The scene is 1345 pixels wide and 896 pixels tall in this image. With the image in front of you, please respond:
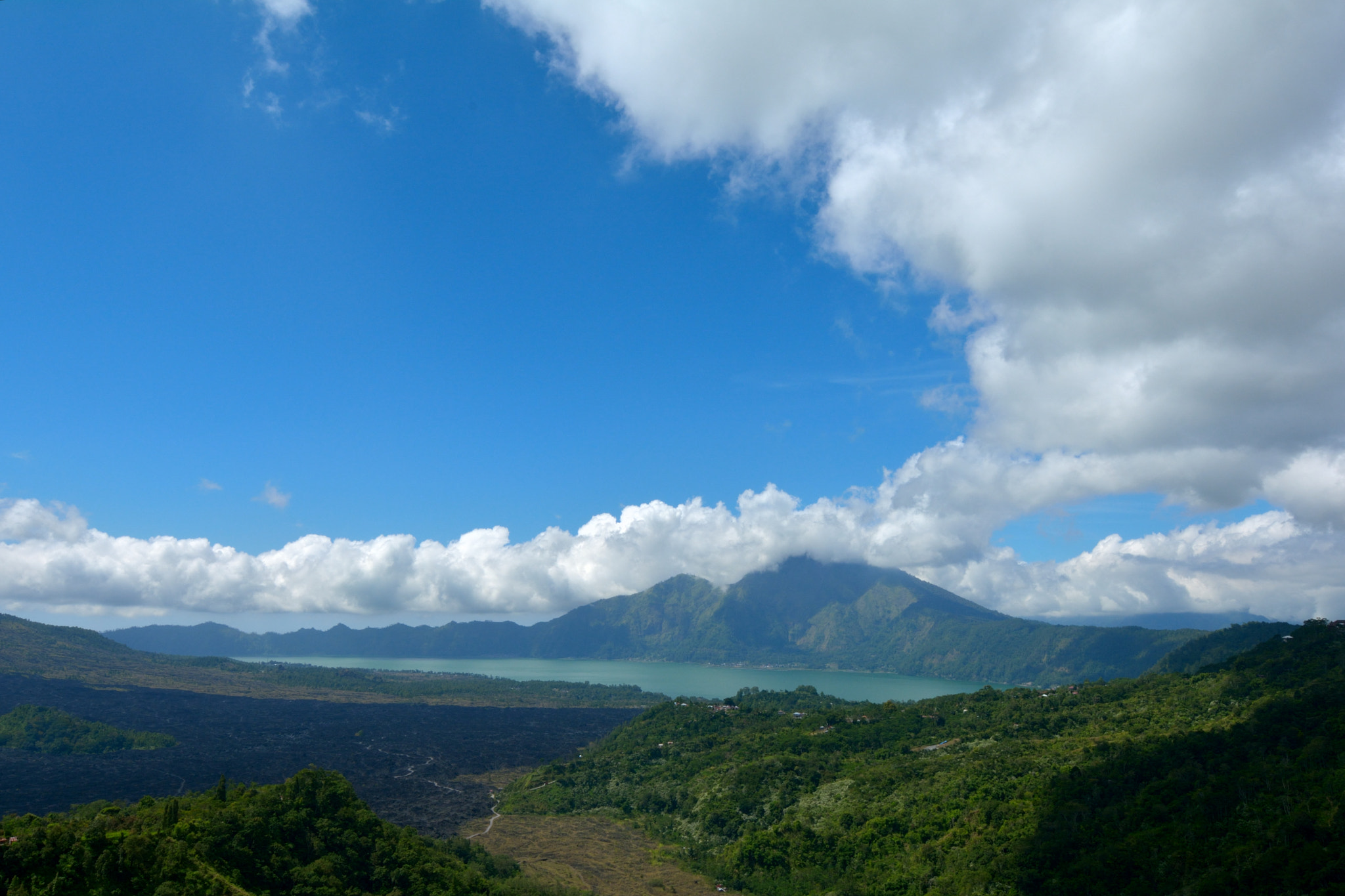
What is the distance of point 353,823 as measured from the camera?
1612 inches

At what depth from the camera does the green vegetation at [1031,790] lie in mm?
35875

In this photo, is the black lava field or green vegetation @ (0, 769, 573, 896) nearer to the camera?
green vegetation @ (0, 769, 573, 896)

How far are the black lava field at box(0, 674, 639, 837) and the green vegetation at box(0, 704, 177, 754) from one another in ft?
9.83

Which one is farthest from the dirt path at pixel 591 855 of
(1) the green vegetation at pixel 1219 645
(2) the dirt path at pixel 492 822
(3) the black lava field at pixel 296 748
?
(1) the green vegetation at pixel 1219 645

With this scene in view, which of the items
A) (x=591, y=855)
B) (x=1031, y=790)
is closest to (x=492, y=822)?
(x=591, y=855)

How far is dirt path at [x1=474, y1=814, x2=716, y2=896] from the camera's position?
53875 mm

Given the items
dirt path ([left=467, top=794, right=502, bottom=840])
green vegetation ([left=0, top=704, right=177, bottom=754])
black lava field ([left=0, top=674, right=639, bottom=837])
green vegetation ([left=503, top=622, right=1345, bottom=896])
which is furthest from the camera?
green vegetation ([left=0, top=704, right=177, bottom=754])

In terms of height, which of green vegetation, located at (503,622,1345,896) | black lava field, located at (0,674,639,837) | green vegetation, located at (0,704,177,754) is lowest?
black lava field, located at (0,674,639,837)

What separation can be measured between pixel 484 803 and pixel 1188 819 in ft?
236

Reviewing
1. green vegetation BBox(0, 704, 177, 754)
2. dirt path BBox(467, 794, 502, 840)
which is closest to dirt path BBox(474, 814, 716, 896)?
dirt path BBox(467, 794, 502, 840)

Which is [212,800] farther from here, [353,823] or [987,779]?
[987,779]

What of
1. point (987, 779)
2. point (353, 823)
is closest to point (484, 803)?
point (353, 823)

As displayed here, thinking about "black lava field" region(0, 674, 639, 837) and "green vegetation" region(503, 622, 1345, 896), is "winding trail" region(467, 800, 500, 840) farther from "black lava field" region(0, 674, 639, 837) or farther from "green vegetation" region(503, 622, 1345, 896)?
"green vegetation" region(503, 622, 1345, 896)

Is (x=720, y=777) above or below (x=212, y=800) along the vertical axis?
below
